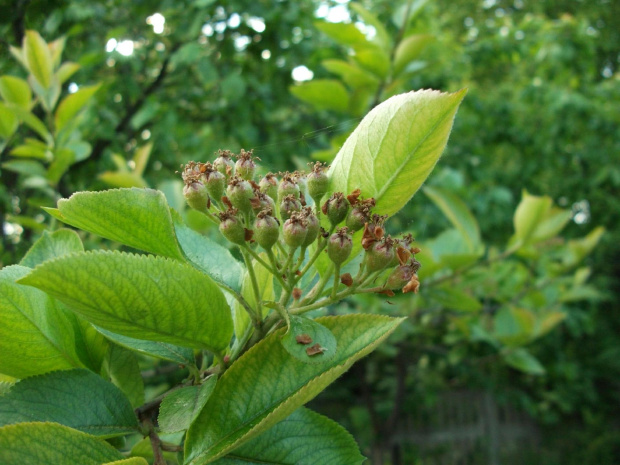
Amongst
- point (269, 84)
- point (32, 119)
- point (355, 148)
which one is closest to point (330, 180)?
point (355, 148)

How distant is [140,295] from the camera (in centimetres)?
49

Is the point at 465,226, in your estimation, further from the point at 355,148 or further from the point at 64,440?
the point at 64,440

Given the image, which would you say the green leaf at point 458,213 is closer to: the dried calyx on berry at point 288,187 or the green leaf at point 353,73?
the green leaf at point 353,73

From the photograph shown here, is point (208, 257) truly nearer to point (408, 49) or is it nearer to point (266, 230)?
point (266, 230)

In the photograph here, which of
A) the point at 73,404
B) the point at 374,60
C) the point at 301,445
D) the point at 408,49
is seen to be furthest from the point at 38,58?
the point at 301,445

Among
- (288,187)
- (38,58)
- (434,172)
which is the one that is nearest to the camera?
(288,187)

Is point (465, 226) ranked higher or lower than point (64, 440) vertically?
lower

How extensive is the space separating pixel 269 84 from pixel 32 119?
6.18 feet

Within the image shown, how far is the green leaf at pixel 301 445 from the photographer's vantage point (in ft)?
1.87

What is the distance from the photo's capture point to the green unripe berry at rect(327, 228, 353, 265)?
0.55 m

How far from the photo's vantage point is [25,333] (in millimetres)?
561

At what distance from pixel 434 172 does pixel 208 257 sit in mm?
2595

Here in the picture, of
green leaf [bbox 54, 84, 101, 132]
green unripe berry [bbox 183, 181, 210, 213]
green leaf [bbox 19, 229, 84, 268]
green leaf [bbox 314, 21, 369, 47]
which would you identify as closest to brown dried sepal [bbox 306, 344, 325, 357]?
green unripe berry [bbox 183, 181, 210, 213]

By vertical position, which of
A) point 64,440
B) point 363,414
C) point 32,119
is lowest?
point 363,414
